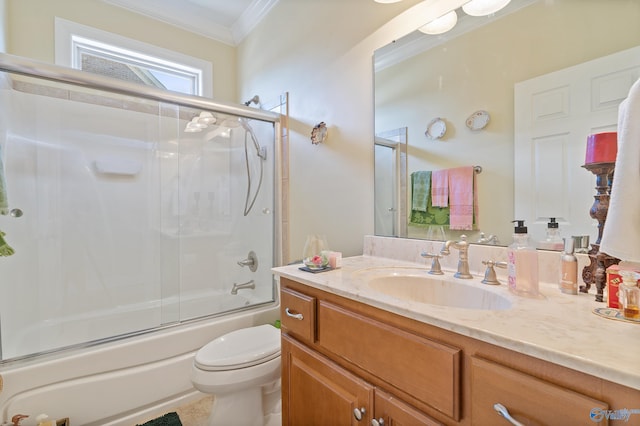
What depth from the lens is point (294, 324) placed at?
3.56ft

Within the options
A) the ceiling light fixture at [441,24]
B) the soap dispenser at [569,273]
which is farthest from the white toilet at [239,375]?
the ceiling light fixture at [441,24]

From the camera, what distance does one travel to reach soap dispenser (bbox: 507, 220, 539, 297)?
32.2 inches

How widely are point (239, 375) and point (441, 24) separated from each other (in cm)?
176

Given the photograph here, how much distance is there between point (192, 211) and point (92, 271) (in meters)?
0.76

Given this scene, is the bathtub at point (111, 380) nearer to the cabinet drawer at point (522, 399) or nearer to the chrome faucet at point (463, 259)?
the chrome faucet at point (463, 259)

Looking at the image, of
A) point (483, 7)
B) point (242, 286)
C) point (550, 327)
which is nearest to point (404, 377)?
point (550, 327)

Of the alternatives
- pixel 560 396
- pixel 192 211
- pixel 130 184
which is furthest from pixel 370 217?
pixel 130 184

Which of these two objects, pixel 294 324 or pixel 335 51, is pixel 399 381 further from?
pixel 335 51

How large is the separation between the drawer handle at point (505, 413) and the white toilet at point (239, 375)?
1.03 meters

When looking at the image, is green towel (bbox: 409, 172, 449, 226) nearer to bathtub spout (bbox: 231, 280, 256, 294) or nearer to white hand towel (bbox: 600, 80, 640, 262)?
white hand towel (bbox: 600, 80, 640, 262)

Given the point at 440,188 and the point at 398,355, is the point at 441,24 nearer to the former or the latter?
the point at 440,188

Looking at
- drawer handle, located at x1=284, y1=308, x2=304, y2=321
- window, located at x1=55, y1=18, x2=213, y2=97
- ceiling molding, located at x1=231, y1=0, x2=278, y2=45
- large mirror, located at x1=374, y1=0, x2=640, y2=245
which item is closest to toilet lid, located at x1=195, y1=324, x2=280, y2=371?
drawer handle, located at x1=284, y1=308, x2=304, y2=321

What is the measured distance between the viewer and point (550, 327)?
0.59m

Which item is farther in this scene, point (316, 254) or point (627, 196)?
point (316, 254)
